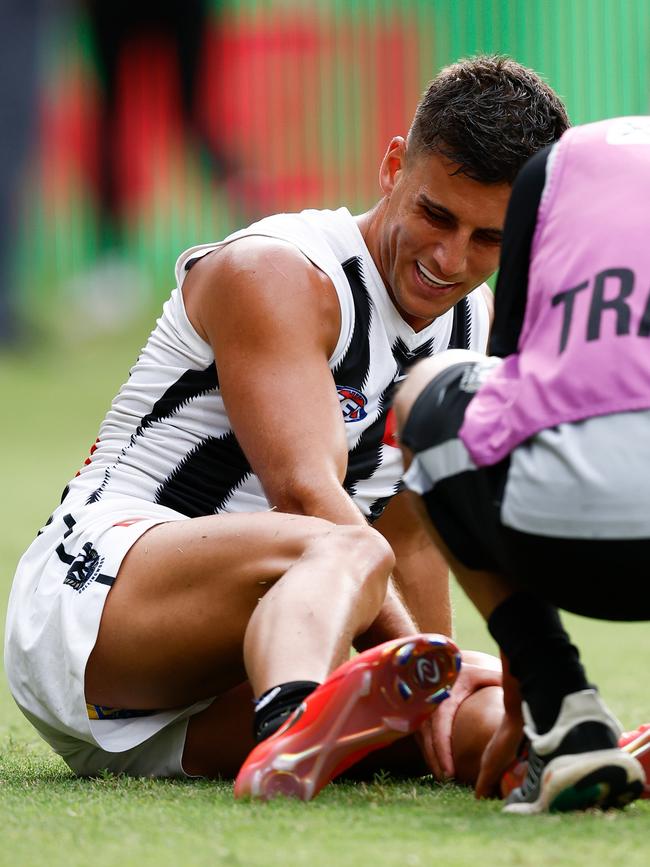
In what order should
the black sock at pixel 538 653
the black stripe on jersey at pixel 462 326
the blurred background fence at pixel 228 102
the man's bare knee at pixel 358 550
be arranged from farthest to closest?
the blurred background fence at pixel 228 102 < the black stripe on jersey at pixel 462 326 < the man's bare knee at pixel 358 550 < the black sock at pixel 538 653

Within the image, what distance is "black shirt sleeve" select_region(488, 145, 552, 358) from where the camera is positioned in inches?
87.5

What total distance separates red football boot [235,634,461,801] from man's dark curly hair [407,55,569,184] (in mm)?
1066

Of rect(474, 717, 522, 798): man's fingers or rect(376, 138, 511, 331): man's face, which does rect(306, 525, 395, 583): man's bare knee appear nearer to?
rect(474, 717, 522, 798): man's fingers

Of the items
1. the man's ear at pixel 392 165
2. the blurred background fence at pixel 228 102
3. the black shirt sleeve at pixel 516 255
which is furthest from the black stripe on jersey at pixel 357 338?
the blurred background fence at pixel 228 102

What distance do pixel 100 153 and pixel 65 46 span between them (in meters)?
0.93

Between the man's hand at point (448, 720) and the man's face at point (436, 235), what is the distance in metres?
0.76

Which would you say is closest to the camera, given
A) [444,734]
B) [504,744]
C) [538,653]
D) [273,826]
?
[273,826]

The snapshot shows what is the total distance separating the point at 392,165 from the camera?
3.30 metres

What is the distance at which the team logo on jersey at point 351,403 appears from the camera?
3.09m

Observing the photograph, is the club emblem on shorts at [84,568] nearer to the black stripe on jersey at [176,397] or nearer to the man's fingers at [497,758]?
the black stripe on jersey at [176,397]

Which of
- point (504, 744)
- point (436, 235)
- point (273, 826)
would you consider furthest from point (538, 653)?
point (436, 235)

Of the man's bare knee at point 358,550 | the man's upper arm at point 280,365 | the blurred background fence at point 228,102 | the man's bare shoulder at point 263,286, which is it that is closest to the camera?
the man's bare knee at point 358,550

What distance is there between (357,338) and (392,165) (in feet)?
1.41

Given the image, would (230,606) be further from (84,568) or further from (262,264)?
(262,264)
